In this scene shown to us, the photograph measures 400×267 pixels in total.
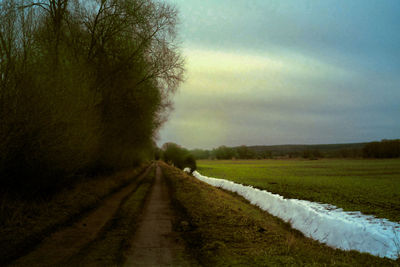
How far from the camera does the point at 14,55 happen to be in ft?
26.6

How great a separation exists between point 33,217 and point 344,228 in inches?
379

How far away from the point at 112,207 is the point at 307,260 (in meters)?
9.05

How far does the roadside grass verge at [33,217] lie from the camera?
680 centimetres

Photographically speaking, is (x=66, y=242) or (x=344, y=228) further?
(x=344, y=228)

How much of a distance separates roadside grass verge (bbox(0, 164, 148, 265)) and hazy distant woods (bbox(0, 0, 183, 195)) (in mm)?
742

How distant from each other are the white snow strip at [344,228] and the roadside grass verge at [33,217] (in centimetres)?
830

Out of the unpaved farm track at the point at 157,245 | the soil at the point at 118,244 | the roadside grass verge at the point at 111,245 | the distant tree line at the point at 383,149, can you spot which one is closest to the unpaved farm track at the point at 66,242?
the soil at the point at 118,244

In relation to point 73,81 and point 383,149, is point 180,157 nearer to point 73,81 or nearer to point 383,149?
point 73,81

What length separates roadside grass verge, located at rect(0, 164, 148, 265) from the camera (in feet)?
22.3

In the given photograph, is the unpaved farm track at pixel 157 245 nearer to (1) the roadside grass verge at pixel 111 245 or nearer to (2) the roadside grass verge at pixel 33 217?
(1) the roadside grass verge at pixel 111 245

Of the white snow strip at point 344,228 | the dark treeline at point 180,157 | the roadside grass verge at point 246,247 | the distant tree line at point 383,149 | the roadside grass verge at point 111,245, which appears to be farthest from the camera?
the distant tree line at point 383,149

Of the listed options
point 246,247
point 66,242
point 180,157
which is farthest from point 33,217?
point 180,157

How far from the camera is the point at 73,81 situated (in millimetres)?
11562

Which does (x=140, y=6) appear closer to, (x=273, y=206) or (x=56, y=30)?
(x=56, y=30)
